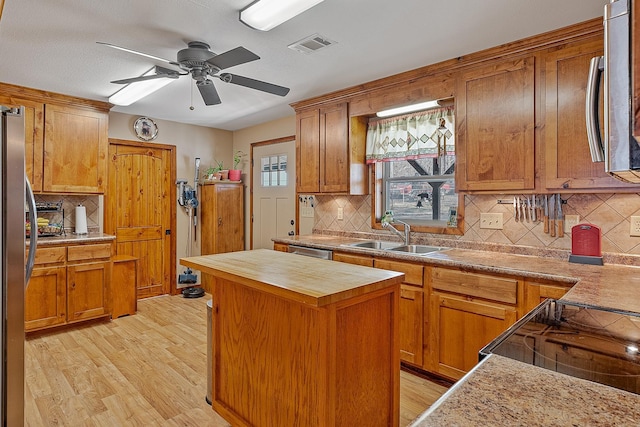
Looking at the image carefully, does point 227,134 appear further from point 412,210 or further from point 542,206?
point 542,206

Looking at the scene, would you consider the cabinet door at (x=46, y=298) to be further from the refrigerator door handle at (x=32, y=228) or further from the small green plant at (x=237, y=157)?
the small green plant at (x=237, y=157)

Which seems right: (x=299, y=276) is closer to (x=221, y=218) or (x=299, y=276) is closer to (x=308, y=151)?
(x=308, y=151)

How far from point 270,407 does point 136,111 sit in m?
4.00

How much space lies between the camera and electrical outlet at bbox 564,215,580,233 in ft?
8.39

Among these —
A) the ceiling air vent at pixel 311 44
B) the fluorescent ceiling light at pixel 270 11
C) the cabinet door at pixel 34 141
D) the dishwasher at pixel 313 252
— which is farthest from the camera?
the cabinet door at pixel 34 141

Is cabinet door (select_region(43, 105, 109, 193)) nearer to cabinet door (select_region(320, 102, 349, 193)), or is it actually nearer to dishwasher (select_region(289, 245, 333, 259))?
dishwasher (select_region(289, 245, 333, 259))

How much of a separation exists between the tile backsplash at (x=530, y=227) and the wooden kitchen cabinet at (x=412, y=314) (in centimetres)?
62

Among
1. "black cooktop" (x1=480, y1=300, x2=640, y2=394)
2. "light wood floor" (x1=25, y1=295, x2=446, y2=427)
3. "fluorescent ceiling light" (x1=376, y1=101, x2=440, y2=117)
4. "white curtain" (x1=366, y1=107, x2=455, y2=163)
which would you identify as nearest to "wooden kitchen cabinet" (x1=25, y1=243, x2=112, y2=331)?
"light wood floor" (x1=25, y1=295, x2=446, y2=427)

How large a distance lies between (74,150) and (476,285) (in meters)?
4.04

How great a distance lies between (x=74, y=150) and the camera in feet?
12.8

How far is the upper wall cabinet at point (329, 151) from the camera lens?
12.0ft

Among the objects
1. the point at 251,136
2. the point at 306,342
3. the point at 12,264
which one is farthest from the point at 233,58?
the point at 251,136

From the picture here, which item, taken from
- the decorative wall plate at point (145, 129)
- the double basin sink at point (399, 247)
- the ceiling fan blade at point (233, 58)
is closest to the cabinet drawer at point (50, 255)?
the decorative wall plate at point (145, 129)

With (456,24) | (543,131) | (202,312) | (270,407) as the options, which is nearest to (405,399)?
(270,407)
